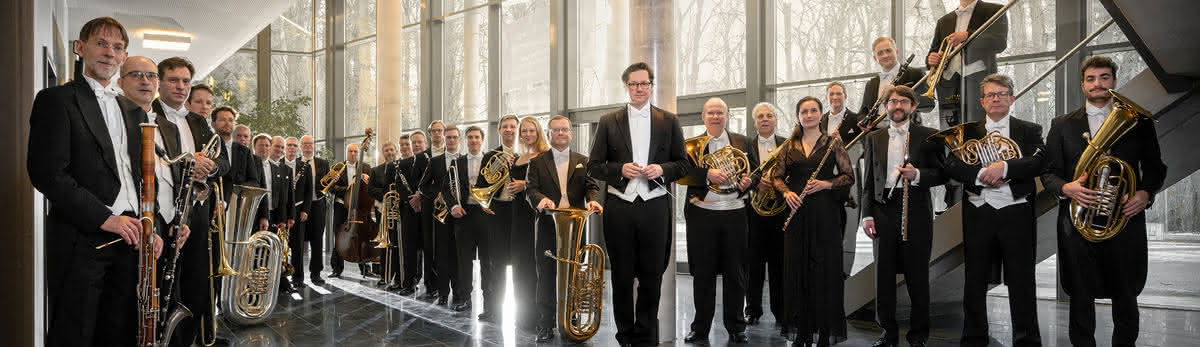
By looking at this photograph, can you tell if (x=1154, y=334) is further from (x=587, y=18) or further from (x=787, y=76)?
(x=587, y=18)

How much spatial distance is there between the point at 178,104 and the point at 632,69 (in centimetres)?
253

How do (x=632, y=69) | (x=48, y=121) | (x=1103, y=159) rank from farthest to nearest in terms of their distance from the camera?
(x=632, y=69)
(x=1103, y=159)
(x=48, y=121)

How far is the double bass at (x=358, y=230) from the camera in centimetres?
922

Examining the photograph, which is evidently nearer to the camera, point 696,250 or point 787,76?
point 696,250

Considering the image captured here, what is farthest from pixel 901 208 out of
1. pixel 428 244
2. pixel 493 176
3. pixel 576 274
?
pixel 428 244

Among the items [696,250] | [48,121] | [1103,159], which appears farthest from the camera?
[696,250]

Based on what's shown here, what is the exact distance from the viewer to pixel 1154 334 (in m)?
5.68

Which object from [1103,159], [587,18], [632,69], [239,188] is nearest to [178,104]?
[239,188]

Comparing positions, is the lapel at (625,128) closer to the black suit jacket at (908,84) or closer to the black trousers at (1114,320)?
the black suit jacket at (908,84)

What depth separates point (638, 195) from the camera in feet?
16.4

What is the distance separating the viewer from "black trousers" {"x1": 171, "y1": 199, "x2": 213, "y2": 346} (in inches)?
186

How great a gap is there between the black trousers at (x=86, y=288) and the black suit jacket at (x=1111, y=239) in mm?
4387

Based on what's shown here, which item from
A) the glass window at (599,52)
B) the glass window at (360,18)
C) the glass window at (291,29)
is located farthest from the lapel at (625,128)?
the glass window at (291,29)

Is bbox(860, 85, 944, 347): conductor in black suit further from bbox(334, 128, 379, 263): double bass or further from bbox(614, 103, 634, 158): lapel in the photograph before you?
bbox(334, 128, 379, 263): double bass
